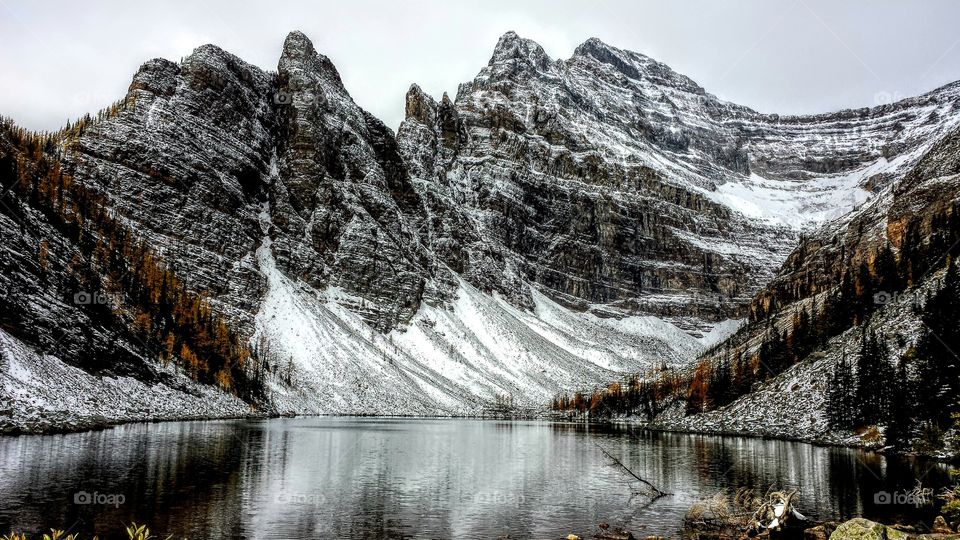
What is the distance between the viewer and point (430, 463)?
5716 centimetres

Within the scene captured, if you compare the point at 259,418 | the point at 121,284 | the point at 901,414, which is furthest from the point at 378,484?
the point at 121,284

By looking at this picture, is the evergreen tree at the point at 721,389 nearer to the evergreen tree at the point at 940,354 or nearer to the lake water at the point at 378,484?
the evergreen tree at the point at 940,354

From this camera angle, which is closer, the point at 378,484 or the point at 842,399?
the point at 378,484

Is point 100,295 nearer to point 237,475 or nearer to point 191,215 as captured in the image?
point 237,475

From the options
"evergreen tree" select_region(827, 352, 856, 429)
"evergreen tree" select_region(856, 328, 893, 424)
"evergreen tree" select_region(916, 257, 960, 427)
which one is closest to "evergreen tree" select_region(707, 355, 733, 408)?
"evergreen tree" select_region(827, 352, 856, 429)

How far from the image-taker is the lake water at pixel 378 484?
3058 cm

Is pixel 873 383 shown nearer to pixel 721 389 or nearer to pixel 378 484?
pixel 721 389

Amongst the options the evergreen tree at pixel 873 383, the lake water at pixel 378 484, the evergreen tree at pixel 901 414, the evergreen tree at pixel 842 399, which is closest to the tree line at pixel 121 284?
the lake water at pixel 378 484

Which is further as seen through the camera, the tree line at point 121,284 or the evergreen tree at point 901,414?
the tree line at point 121,284

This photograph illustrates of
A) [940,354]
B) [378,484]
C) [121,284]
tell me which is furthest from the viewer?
[121,284]

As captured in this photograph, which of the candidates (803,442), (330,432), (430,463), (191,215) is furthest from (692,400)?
(191,215)

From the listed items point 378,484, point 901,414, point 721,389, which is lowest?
point 378,484

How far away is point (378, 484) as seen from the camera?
144ft

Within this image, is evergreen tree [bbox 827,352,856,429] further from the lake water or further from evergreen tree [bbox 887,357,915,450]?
the lake water
